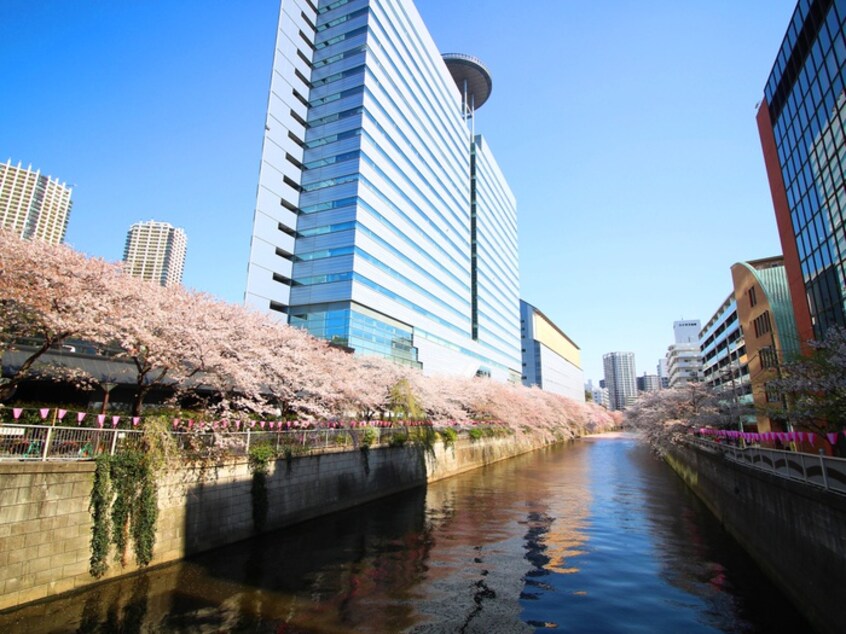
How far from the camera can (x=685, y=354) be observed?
13762 cm

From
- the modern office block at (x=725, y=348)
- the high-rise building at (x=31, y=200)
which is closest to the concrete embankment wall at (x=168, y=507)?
the modern office block at (x=725, y=348)

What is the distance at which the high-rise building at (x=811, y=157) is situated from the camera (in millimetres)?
29203

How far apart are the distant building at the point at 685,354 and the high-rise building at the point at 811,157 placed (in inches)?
3905

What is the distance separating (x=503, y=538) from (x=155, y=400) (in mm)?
27010

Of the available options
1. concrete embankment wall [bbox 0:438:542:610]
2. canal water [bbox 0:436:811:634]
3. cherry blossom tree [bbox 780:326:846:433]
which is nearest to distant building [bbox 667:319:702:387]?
cherry blossom tree [bbox 780:326:846:433]

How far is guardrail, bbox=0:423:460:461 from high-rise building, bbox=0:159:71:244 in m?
164

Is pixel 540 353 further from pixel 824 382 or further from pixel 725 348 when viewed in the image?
pixel 824 382

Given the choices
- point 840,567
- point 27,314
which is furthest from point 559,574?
point 27,314

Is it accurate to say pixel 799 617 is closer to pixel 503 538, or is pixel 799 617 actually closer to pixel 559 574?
pixel 559 574

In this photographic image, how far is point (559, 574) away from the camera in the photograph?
51.5 ft

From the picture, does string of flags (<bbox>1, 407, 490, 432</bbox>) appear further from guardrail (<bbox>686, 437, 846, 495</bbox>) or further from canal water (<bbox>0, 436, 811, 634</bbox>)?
guardrail (<bbox>686, 437, 846, 495</bbox>)

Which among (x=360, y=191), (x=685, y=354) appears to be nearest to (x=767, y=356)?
(x=360, y=191)

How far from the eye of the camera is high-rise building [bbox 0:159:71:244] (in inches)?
5689

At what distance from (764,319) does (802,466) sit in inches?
1742
